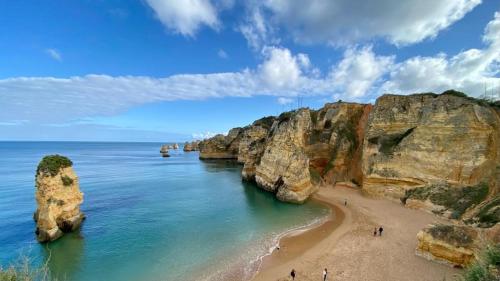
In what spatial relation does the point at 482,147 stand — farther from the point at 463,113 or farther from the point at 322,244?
the point at 322,244

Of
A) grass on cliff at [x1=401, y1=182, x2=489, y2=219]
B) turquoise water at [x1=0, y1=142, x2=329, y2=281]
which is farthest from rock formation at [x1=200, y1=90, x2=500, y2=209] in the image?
turquoise water at [x1=0, y1=142, x2=329, y2=281]

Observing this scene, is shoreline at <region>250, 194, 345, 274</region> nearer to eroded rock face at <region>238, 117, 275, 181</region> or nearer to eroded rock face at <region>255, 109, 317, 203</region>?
eroded rock face at <region>255, 109, 317, 203</region>

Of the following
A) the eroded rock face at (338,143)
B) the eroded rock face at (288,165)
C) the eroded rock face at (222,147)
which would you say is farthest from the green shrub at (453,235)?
the eroded rock face at (222,147)

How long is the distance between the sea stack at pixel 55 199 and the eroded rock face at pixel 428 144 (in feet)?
118

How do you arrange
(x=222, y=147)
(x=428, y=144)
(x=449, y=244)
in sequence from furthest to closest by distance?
(x=222, y=147), (x=428, y=144), (x=449, y=244)

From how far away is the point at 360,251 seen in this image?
72.4ft

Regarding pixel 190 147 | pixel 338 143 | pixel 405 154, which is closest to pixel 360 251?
pixel 405 154

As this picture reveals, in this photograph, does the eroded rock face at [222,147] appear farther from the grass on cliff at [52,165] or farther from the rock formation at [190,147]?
the grass on cliff at [52,165]

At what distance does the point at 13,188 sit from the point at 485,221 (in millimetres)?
61119

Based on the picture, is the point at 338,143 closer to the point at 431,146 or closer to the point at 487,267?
the point at 431,146

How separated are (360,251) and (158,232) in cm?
1835

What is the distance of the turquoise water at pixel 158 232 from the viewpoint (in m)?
19.9

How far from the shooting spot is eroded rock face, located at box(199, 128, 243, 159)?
9400cm

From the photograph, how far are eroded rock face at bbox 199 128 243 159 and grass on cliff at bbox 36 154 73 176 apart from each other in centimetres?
6736
